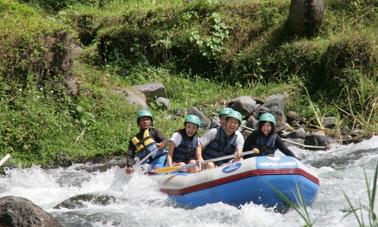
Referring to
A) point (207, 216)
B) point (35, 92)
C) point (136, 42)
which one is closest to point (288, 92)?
point (136, 42)

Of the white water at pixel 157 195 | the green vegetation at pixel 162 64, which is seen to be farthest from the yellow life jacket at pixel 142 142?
the green vegetation at pixel 162 64

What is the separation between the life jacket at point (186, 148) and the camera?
9336 millimetres

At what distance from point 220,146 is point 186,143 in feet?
1.55

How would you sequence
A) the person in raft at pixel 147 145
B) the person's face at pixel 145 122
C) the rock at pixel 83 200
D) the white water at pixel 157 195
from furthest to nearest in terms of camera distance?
1. the person's face at pixel 145 122
2. the person in raft at pixel 147 145
3. the rock at pixel 83 200
4. the white water at pixel 157 195

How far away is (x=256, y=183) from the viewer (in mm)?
7555

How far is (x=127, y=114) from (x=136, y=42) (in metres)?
3.48

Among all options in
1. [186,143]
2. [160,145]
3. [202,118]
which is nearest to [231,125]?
[186,143]

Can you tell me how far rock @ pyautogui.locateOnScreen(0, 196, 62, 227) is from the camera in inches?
221

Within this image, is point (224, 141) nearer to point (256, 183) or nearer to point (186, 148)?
point (186, 148)

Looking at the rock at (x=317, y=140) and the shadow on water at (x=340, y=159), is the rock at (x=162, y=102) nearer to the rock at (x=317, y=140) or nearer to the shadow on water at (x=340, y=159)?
the rock at (x=317, y=140)

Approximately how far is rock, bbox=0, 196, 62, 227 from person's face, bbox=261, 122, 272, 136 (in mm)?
4002

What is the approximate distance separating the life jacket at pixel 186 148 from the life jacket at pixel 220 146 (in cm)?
16

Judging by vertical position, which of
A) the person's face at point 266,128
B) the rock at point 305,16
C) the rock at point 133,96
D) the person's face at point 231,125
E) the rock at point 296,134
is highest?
the rock at point 305,16

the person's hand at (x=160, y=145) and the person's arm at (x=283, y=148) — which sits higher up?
the person's hand at (x=160, y=145)
